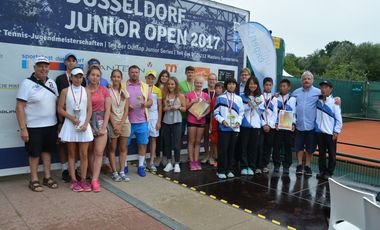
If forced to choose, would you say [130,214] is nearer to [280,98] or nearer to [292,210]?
[292,210]

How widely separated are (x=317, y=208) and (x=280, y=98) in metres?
2.26

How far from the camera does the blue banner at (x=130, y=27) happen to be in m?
5.26

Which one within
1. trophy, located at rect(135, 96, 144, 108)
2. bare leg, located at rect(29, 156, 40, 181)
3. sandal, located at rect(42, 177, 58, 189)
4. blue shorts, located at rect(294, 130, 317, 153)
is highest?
trophy, located at rect(135, 96, 144, 108)

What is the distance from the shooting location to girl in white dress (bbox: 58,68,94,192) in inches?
193

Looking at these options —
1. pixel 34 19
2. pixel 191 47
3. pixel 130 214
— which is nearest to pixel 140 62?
pixel 191 47

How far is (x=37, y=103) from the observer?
4883 millimetres

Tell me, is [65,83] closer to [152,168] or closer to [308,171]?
[152,168]

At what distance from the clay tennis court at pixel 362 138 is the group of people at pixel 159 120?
516cm

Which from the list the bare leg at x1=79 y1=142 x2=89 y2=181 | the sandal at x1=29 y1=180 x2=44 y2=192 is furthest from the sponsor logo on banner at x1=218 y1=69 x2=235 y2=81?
the sandal at x1=29 y1=180 x2=44 y2=192

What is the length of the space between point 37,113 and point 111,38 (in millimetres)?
1974

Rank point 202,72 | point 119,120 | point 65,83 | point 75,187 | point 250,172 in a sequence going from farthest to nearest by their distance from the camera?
point 202,72 < point 250,172 < point 119,120 < point 65,83 < point 75,187

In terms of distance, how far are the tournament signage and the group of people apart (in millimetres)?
426

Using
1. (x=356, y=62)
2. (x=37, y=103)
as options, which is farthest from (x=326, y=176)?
(x=356, y=62)

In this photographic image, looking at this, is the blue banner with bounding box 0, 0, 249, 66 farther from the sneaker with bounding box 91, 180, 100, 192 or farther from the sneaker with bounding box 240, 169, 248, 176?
the sneaker with bounding box 240, 169, 248, 176
